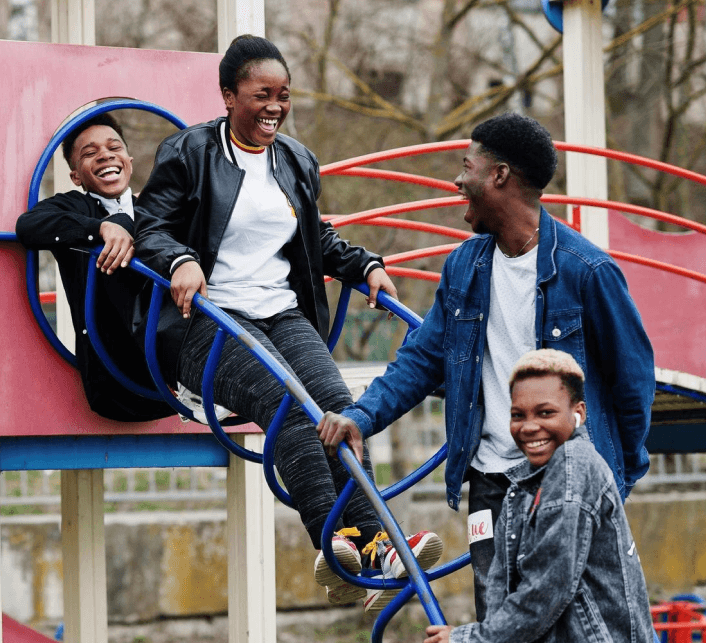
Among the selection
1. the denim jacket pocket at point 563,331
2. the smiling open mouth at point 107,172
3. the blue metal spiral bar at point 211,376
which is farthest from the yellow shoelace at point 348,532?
the smiling open mouth at point 107,172

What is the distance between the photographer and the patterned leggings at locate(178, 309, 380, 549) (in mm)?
3598

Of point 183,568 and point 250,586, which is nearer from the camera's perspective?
point 250,586

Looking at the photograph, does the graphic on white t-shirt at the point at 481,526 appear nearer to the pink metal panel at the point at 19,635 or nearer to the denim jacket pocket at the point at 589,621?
the denim jacket pocket at the point at 589,621

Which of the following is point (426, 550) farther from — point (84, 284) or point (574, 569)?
point (84, 284)

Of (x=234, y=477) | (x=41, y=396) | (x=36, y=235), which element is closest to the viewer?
(x=36, y=235)

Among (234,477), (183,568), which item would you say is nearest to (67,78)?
(234,477)

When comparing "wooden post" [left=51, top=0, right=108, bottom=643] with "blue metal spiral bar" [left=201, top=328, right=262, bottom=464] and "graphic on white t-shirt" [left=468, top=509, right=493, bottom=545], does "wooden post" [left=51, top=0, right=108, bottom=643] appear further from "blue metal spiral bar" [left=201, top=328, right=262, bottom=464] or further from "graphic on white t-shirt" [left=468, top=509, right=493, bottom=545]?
"graphic on white t-shirt" [left=468, top=509, right=493, bottom=545]

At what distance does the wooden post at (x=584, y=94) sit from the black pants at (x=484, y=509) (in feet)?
15.2

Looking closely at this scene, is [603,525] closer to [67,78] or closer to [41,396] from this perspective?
[41,396]

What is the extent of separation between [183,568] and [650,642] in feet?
33.7

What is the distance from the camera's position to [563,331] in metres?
3.03

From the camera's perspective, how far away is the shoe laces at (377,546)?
352 centimetres

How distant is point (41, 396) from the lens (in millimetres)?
4855

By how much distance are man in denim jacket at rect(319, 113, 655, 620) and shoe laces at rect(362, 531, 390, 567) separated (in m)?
0.29
